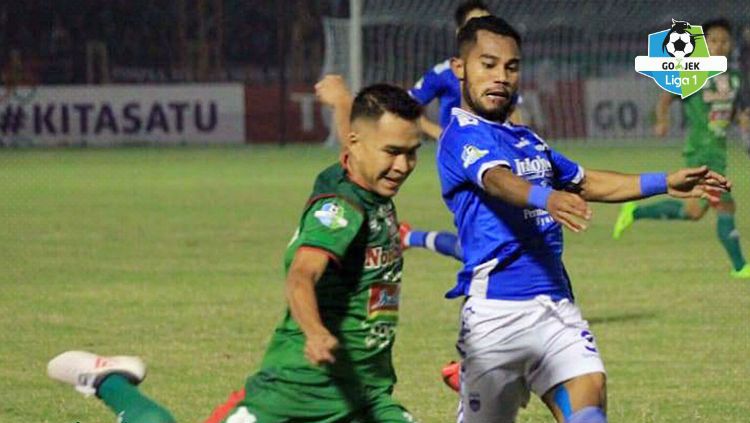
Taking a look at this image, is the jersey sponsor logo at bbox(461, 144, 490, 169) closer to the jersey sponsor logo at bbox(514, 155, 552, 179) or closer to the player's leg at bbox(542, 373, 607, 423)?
the jersey sponsor logo at bbox(514, 155, 552, 179)

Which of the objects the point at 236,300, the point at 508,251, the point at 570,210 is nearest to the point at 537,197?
the point at 570,210

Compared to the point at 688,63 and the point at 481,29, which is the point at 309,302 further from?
the point at 688,63

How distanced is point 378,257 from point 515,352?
0.76m

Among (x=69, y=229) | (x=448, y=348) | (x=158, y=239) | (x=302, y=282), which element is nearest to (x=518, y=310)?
(x=302, y=282)

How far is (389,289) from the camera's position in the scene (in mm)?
5438

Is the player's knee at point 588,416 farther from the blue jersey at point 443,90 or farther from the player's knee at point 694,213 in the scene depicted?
the player's knee at point 694,213

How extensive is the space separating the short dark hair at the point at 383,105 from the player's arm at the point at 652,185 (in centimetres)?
102

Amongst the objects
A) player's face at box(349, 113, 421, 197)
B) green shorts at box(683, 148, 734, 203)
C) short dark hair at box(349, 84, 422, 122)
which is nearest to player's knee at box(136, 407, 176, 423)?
player's face at box(349, 113, 421, 197)

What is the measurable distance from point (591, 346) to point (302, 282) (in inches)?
48.2

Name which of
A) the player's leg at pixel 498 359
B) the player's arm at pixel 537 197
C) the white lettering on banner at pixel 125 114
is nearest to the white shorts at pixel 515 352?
the player's leg at pixel 498 359

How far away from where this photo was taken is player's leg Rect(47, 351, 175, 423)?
19.5 feet

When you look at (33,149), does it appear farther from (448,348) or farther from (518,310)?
(518,310)

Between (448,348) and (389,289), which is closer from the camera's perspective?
(389,289)

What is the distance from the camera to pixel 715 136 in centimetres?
1427
